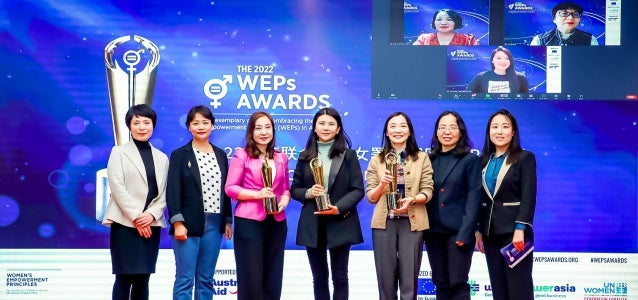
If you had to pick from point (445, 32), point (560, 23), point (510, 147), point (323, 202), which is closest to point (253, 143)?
point (323, 202)

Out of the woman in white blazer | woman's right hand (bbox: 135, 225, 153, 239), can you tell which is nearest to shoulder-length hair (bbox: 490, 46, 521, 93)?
the woman in white blazer

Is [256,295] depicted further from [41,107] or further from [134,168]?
[41,107]

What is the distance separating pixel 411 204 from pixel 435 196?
200 millimetres

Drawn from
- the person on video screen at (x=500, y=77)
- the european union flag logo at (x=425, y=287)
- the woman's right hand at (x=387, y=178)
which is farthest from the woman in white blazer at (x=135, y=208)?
the person on video screen at (x=500, y=77)

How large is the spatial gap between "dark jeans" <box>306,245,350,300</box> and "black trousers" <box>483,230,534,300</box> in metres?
0.85

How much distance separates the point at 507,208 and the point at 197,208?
182cm

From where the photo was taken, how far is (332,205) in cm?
463

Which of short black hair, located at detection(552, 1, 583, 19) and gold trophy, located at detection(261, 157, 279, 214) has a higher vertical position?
short black hair, located at detection(552, 1, 583, 19)

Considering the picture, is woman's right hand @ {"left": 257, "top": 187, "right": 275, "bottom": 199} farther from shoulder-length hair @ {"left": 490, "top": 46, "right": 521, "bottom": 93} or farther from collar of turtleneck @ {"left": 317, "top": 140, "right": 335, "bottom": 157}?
shoulder-length hair @ {"left": 490, "top": 46, "right": 521, "bottom": 93}

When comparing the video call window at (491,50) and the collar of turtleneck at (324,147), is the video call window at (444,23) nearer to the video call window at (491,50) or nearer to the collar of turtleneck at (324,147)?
the video call window at (491,50)

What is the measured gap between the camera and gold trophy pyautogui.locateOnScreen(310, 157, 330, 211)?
15.0 ft

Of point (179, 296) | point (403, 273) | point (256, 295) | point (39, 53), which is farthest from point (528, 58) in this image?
point (39, 53)

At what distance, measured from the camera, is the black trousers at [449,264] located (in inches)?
181

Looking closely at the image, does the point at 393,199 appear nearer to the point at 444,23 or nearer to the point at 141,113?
the point at 141,113
